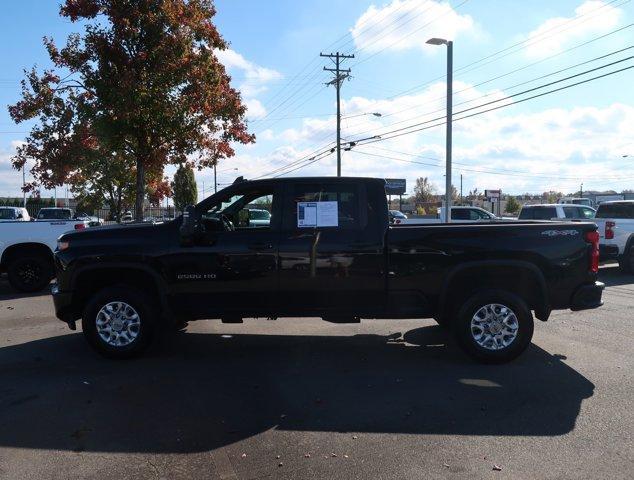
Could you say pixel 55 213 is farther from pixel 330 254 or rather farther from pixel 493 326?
pixel 493 326

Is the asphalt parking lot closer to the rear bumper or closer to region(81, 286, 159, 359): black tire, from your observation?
region(81, 286, 159, 359): black tire

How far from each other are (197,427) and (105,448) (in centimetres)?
70

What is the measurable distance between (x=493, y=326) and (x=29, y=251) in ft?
31.2

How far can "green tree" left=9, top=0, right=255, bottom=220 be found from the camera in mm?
13234

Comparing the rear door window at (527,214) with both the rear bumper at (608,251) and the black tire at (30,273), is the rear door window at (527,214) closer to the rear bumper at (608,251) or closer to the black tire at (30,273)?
the rear bumper at (608,251)

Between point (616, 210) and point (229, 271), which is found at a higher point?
point (616, 210)

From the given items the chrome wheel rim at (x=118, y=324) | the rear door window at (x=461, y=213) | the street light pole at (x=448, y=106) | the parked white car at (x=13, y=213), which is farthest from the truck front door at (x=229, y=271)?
the parked white car at (x=13, y=213)

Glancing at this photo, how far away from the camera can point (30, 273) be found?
1128 cm

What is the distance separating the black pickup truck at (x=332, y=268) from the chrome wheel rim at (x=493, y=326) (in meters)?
0.01

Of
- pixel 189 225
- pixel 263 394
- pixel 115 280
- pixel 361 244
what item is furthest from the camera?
pixel 115 280

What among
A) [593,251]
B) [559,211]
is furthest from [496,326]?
[559,211]

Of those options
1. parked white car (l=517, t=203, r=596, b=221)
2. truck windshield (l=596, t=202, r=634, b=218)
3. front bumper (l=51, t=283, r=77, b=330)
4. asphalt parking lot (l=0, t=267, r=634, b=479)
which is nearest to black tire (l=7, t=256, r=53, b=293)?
Answer: asphalt parking lot (l=0, t=267, r=634, b=479)

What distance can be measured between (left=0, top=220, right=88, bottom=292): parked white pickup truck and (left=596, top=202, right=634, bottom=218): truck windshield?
43.2 ft

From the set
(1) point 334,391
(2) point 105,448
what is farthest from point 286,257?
(2) point 105,448
